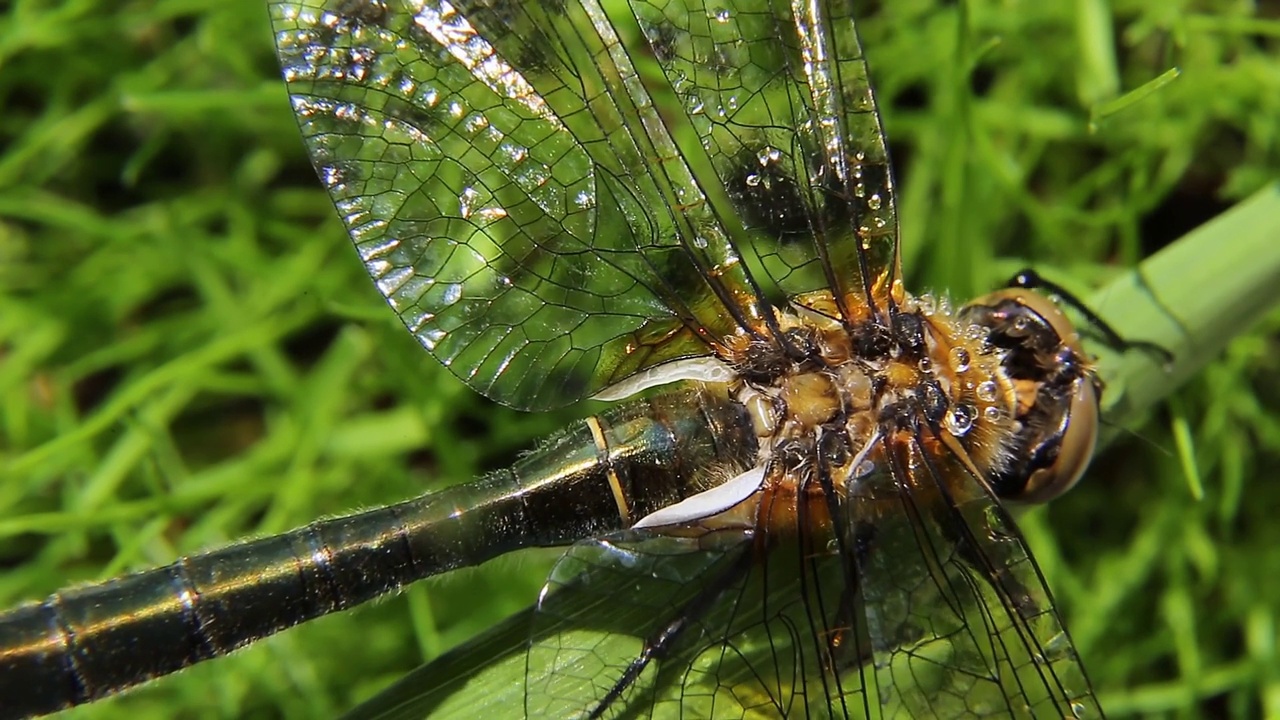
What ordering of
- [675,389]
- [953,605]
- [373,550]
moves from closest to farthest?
[953,605]
[373,550]
[675,389]

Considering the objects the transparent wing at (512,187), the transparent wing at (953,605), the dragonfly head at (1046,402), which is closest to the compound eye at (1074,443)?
the dragonfly head at (1046,402)

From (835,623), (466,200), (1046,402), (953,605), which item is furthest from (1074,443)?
(466,200)

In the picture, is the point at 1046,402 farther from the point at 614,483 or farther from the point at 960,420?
the point at 614,483

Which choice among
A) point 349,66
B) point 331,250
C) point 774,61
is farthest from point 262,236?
point 774,61

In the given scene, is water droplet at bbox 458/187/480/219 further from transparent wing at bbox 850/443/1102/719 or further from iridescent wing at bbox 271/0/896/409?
transparent wing at bbox 850/443/1102/719

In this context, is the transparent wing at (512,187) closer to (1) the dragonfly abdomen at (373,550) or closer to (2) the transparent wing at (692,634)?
(1) the dragonfly abdomen at (373,550)

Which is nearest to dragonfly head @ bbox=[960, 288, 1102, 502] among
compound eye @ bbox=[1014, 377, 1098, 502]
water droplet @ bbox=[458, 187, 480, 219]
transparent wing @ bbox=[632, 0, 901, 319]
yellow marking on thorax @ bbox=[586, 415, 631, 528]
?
compound eye @ bbox=[1014, 377, 1098, 502]
